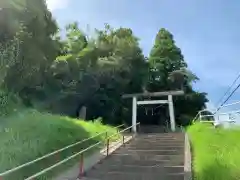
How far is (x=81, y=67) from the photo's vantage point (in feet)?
67.6

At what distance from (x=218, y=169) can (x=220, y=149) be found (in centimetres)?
132

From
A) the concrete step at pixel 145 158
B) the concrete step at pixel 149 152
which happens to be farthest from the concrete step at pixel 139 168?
the concrete step at pixel 149 152

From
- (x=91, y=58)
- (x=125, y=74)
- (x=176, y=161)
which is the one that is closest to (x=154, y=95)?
(x=125, y=74)

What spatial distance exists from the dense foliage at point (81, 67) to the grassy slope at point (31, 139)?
2.63 meters

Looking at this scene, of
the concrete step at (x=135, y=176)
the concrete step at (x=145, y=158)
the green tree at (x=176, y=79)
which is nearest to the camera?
the concrete step at (x=135, y=176)

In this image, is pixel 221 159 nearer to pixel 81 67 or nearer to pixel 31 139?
pixel 31 139

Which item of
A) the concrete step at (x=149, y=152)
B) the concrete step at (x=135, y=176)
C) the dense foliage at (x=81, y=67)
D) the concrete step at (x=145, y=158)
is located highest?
the dense foliage at (x=81, y=67)

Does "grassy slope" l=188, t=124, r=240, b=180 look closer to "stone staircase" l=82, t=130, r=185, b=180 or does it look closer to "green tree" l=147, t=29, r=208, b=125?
"stone staircase" l=82, t=130, r=185, b=180

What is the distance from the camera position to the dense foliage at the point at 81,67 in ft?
37.1

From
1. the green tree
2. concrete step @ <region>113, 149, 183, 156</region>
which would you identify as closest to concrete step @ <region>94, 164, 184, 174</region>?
concrete step @ <region>113, 149, 183, 156</region>

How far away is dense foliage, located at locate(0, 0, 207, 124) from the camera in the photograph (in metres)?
11.3

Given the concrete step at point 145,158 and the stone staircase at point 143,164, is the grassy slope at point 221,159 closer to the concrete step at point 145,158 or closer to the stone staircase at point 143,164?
the stone staircase at point 143,164

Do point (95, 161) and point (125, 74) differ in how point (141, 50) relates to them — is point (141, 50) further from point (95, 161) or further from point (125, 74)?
point (95, 161)

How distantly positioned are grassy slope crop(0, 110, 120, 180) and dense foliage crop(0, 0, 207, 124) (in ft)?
8.64
